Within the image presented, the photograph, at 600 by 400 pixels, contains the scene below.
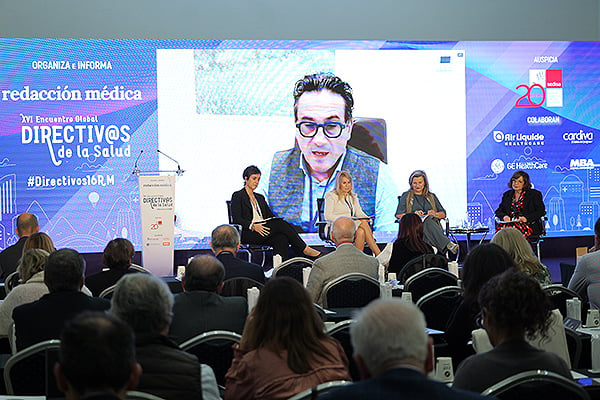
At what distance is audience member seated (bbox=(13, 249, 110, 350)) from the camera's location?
350 centimetres

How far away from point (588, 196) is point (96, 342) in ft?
34.1

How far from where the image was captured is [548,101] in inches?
432

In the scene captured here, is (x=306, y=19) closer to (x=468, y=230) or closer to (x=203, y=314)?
(x=468, y=230)

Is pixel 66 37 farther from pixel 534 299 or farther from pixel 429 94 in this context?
pixel 534 299

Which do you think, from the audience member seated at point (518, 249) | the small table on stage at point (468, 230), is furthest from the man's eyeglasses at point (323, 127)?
the audience member seated at point (518, 249)

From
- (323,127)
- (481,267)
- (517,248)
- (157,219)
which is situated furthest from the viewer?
(323,127)

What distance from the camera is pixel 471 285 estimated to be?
379 cm

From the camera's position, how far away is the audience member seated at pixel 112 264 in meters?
5.12

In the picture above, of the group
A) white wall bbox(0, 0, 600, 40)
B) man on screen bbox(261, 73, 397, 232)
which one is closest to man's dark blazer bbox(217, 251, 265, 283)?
man on screen bbox(261, 73, 397, 232)

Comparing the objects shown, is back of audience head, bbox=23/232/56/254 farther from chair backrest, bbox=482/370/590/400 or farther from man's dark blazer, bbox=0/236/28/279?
chair backrest, bbox=482/370/590/400

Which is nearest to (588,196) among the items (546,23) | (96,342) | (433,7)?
(546,23)

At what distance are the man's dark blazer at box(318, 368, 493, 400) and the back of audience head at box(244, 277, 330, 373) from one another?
2.76 ft

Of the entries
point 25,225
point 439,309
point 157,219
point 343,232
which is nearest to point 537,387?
point 439,309

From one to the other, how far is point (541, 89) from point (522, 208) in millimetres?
2161
